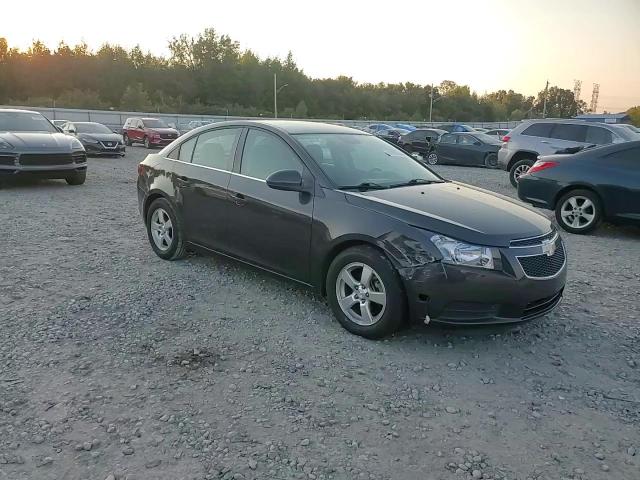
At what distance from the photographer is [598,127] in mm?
12750

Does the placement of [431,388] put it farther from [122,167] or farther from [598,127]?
[122,167]

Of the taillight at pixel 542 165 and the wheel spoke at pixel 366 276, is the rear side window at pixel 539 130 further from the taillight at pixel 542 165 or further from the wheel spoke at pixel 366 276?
the wheel spoke at pixel 366 276

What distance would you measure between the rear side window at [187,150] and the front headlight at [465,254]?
10.1 ft

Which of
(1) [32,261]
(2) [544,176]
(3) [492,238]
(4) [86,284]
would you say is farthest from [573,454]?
(2) [544,176]

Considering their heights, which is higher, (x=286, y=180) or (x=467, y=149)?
(x=286, y=180)

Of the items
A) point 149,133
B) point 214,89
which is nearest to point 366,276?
point 149,133

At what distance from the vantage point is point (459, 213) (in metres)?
4.02

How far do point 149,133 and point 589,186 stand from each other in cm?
2168

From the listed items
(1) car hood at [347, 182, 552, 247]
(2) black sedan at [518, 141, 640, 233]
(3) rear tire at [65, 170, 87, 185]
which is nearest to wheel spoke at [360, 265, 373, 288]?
(1) car hood at [347, 182, 552, 247]

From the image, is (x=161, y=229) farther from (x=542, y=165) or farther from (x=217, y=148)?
(x=542, y=165)

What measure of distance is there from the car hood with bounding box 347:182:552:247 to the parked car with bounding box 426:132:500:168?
15287mm

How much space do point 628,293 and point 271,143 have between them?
376cm

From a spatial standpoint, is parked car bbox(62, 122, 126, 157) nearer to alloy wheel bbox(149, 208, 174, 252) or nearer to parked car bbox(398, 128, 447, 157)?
parked car bbox(398, 128, 447, 157)

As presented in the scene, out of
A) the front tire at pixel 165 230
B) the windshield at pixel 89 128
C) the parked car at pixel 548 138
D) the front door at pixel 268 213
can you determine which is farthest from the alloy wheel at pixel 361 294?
the windshield at pixel 89 128
